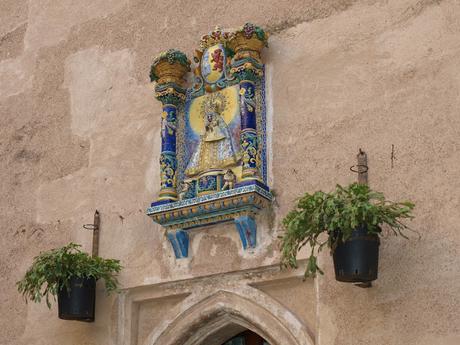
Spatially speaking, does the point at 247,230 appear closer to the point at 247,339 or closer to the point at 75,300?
the point at 247,339

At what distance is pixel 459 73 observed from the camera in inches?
212

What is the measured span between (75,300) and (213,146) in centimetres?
144

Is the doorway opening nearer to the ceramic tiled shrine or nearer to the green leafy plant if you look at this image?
the ceramic tiled shrine

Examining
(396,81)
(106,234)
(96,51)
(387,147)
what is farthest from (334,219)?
(96,51)

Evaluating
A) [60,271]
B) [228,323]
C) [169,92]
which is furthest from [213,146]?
→ [60,271]

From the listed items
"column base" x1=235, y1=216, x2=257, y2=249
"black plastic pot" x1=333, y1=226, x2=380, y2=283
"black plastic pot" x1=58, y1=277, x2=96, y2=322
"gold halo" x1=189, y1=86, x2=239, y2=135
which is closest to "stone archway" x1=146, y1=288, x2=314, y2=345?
"column base" x1=235, y1=216, x2=257, y2=249

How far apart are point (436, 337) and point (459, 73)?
1605 millimetres

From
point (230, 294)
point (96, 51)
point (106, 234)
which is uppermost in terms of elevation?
point (96, 51)

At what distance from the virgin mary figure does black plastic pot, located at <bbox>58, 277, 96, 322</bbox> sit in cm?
108

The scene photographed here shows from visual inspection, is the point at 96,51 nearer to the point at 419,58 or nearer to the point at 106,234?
the point at 106,234

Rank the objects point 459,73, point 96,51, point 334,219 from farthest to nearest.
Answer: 1. point 96,51
2. point 459,73
3. point 334,219

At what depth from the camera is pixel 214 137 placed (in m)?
6.18

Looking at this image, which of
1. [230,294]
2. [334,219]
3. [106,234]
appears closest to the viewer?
[334,219]

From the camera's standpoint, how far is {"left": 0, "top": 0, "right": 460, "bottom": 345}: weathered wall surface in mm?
5234
